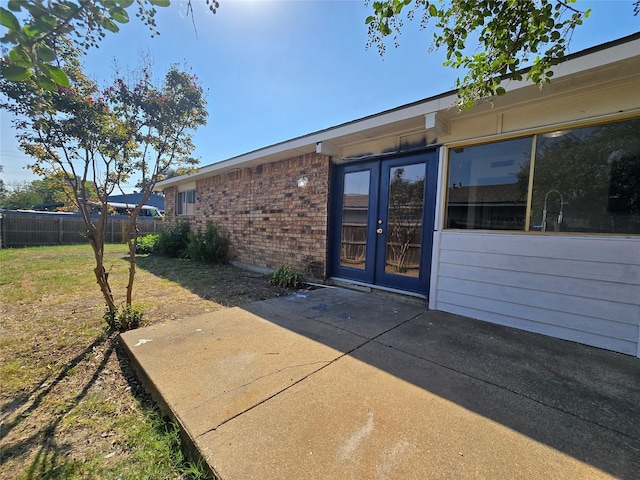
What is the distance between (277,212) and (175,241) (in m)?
5.46

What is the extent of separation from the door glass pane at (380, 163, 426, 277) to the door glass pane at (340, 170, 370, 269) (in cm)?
50

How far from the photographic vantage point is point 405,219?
4.44 metres

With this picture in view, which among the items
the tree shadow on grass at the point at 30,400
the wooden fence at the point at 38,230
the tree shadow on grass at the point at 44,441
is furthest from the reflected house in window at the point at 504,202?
the wooden fence at the point at 38,230

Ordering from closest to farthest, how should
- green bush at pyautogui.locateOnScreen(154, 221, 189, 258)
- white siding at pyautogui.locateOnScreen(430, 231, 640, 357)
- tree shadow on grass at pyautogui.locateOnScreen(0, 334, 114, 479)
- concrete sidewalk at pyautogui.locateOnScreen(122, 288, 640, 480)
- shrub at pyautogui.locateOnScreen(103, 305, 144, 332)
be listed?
concrete sidewalk at pyautogui.locateOnScreen(122, 288, 640, 480)
tree shadow on grass at pyautogui.locateOnScreen(0, 334, 114, 479)
white siding at pyautogui.locateOnScreen(430, 231, 640, 357)
shrub at pyautogui.locateOnScreen(103, 305, 144, 332)
green bush at pyautogui.locateOnScreen(154, 221, 189, 258)

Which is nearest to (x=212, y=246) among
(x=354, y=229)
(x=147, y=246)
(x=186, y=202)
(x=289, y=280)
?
(x=289, y=280)

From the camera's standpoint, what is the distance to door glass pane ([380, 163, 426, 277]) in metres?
4.29

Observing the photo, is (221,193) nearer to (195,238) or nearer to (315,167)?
(195,238)

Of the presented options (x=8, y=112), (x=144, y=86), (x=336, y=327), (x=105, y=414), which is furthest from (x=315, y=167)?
(x=105, y=414)

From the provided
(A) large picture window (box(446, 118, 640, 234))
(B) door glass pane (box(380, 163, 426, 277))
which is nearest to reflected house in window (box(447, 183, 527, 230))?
(A) large picture window (box(446, 118, 640, 234))

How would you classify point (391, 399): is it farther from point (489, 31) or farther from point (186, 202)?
point (186, 202)

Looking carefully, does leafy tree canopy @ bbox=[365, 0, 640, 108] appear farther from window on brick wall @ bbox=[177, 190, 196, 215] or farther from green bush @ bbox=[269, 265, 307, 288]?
window on brick wall @ bbox=[177, 190, 196, 215]

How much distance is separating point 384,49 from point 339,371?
8.51ft

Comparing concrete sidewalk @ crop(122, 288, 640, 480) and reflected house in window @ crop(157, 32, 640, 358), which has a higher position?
reflected house in window @ crop(157, 32, 640, 358)

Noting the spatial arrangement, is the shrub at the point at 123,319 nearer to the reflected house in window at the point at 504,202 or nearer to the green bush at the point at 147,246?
the reflected house in window at the point at 504,202
